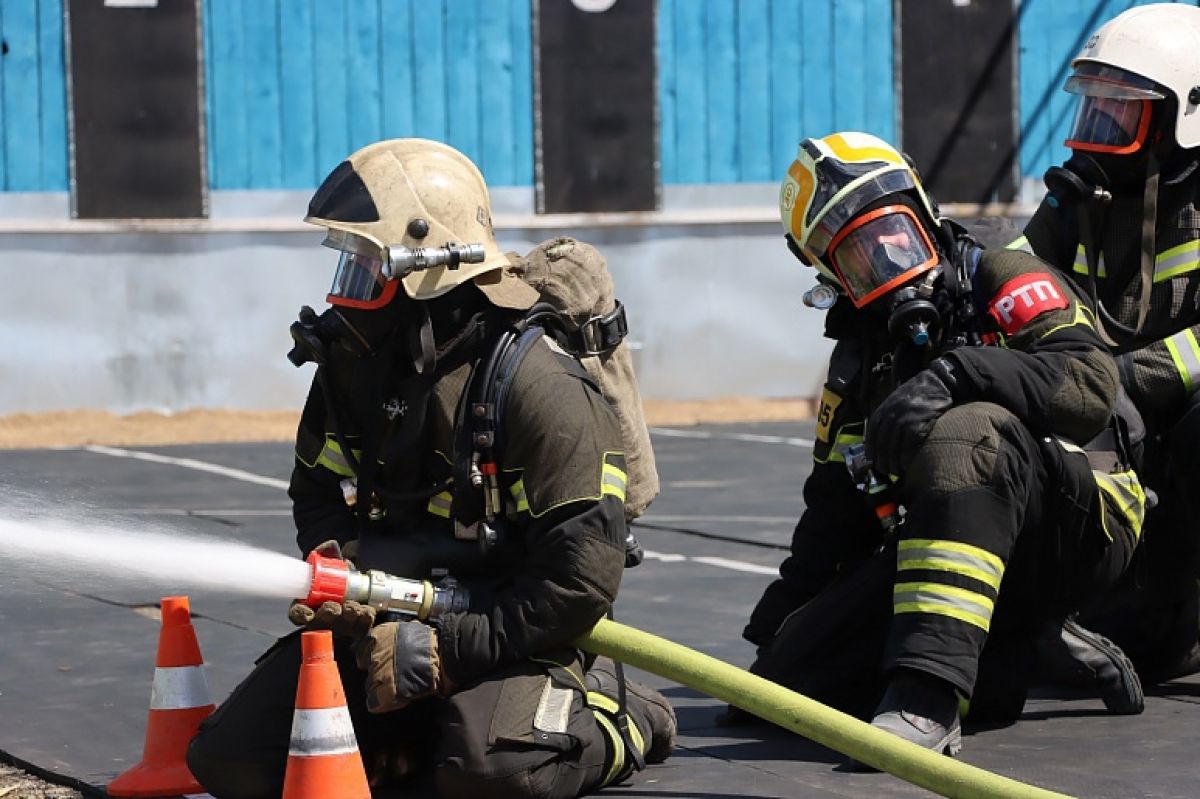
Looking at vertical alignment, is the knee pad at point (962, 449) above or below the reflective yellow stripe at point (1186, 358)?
below

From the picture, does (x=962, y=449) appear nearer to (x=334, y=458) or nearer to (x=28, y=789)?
(x=334, y=458)

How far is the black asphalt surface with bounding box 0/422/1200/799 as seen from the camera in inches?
191

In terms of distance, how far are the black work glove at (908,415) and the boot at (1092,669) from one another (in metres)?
0.84

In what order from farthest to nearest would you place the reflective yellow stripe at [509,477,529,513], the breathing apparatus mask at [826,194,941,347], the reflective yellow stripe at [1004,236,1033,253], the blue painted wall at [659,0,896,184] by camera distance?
the blue painted wall at [659,0,896,184] < the reflective yellow stripe at [1004,236,1033,253] < the breathing apparatus mask at [826,194,941,347] < the reflective yellow stripe at [509,477,529,513]

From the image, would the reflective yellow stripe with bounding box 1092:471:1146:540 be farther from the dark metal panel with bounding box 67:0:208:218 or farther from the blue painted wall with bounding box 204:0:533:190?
the dark metal panel with bounding box 67:0:208:218

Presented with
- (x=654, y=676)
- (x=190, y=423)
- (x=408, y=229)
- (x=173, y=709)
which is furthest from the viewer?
(x=190, y=423)

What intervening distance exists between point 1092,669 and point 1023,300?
1.08m

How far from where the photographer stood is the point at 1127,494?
5.32 metres

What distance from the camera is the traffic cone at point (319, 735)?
14.3 ft

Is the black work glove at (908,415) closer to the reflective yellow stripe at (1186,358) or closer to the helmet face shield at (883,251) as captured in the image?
the helmet face shield at (883,251)

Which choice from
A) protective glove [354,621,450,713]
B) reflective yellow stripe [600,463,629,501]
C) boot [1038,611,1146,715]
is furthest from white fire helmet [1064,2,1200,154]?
protective glove [354,621,450,713]

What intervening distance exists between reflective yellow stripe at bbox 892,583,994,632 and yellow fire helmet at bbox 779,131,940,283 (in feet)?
3.02

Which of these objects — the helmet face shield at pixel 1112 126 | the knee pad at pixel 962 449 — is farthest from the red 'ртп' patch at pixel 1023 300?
the helmet face shield at pixel 1112 126

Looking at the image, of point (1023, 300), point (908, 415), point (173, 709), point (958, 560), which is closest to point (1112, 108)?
point (1023, 300)
